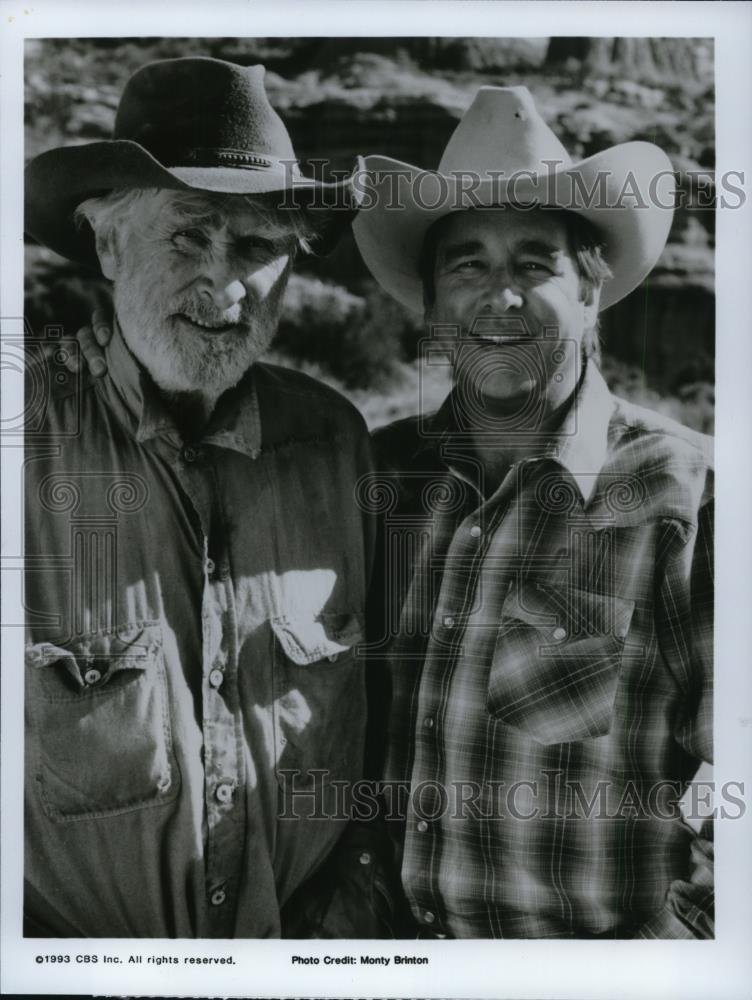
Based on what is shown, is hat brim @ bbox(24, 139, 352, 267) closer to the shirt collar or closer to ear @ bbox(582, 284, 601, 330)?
the shirt collar

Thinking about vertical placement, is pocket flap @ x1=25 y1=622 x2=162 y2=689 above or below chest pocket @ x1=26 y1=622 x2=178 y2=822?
above

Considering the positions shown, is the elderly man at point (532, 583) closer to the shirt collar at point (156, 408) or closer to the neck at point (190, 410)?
the shirt collar at point (156, 408)

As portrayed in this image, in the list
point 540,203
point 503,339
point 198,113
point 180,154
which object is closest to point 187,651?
point 503,339

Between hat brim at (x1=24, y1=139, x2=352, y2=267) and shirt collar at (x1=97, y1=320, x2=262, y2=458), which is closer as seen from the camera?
hat brim at (x1=24, y1=139, x2=352, y2=267)

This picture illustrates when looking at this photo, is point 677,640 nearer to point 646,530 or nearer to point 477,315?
point 646,530

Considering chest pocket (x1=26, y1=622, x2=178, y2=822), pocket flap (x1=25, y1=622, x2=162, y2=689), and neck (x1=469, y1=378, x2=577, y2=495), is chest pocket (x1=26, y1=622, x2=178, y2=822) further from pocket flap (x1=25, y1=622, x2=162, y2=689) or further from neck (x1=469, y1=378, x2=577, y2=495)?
neck (x1=469, y1=378, x2=577, y2=495)

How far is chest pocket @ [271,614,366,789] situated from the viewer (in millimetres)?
2797

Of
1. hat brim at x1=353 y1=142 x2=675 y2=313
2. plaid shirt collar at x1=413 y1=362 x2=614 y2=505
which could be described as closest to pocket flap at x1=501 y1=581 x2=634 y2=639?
plaid shirt collar at x1=413 y1=362 x2=614 y2=505

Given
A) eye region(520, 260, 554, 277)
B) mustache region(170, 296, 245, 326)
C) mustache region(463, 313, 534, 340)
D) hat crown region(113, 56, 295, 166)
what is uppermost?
hat crown region(113, 56, 295, 166)

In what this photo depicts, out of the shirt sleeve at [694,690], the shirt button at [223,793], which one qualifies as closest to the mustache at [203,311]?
the shirt button at [223,793]

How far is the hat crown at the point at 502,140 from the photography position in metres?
2.78

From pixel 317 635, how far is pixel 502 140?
4.79 feet

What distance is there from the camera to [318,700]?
9.22 ft

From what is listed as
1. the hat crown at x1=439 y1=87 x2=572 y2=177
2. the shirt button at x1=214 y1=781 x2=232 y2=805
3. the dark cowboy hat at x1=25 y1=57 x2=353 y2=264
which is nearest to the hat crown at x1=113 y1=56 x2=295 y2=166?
the dark cowboy hat at x1=25 y1=57 x2=353 y2=264
